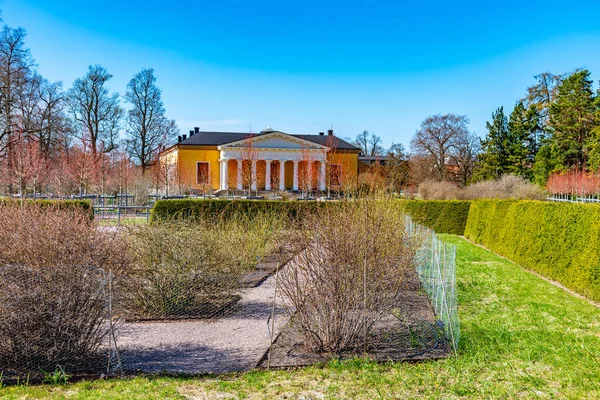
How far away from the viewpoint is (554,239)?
37.1 ft

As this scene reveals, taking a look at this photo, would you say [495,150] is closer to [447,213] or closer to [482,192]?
[482,192]

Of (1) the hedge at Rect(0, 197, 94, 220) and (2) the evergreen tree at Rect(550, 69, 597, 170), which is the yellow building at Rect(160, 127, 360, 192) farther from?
(1) the hedge at Rect(0, 197, 94, 220)

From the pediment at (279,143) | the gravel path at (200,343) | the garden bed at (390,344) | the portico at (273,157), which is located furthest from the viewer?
the pediment at (279,143)

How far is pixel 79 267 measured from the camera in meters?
5.19

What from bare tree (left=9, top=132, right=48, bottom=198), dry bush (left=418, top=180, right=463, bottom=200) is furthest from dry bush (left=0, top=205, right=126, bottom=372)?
dry bush (left=418, top=180, right=463, bottom=200)

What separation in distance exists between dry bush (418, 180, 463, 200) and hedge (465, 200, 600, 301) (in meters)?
14.2

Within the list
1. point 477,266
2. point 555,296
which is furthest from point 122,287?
point 477,266

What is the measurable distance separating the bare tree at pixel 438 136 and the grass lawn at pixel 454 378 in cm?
4275

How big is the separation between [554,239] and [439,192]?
67.7 ft

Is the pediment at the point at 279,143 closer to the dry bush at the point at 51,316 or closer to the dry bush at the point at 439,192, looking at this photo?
the dry bush at the point at 439,192

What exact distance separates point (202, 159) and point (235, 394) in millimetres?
50790

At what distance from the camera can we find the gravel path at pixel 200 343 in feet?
17.4

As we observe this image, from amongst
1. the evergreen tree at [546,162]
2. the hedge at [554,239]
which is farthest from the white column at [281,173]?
the hedge at [554,239]

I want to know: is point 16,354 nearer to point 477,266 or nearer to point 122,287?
point 122,287
